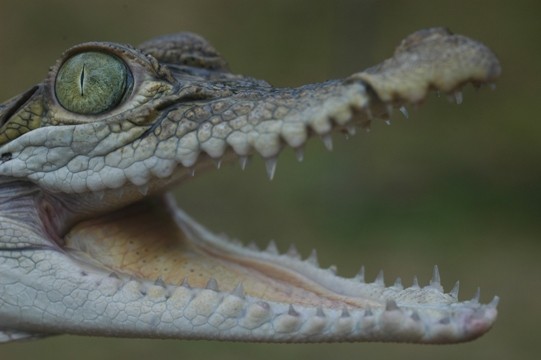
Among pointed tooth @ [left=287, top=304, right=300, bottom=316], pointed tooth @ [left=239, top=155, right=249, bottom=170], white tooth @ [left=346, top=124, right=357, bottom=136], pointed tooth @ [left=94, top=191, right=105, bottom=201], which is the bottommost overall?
pointed tooth @ [left=287, top=304, right=300, bottom=316]

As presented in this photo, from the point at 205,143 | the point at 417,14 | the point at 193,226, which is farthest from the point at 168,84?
the point at 417,14

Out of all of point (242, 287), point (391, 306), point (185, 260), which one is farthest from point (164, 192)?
point (391, 306)

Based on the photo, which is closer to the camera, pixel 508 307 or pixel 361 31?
pixel 508 307

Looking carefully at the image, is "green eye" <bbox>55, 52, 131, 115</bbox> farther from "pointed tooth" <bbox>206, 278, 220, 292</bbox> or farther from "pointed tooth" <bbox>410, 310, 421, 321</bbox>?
"pointed tooth" <bbox>410, 310, 421, 321</bbox>

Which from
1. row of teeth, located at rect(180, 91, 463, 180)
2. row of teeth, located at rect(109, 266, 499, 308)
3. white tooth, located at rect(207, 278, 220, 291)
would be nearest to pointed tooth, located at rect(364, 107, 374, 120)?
row of teeth, located at rect(180, 91, 463, 180)

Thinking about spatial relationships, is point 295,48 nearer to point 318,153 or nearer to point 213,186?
point 318,153

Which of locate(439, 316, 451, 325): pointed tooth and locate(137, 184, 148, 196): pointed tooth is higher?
locate(137, 184, 148, 196): pointed tooth
